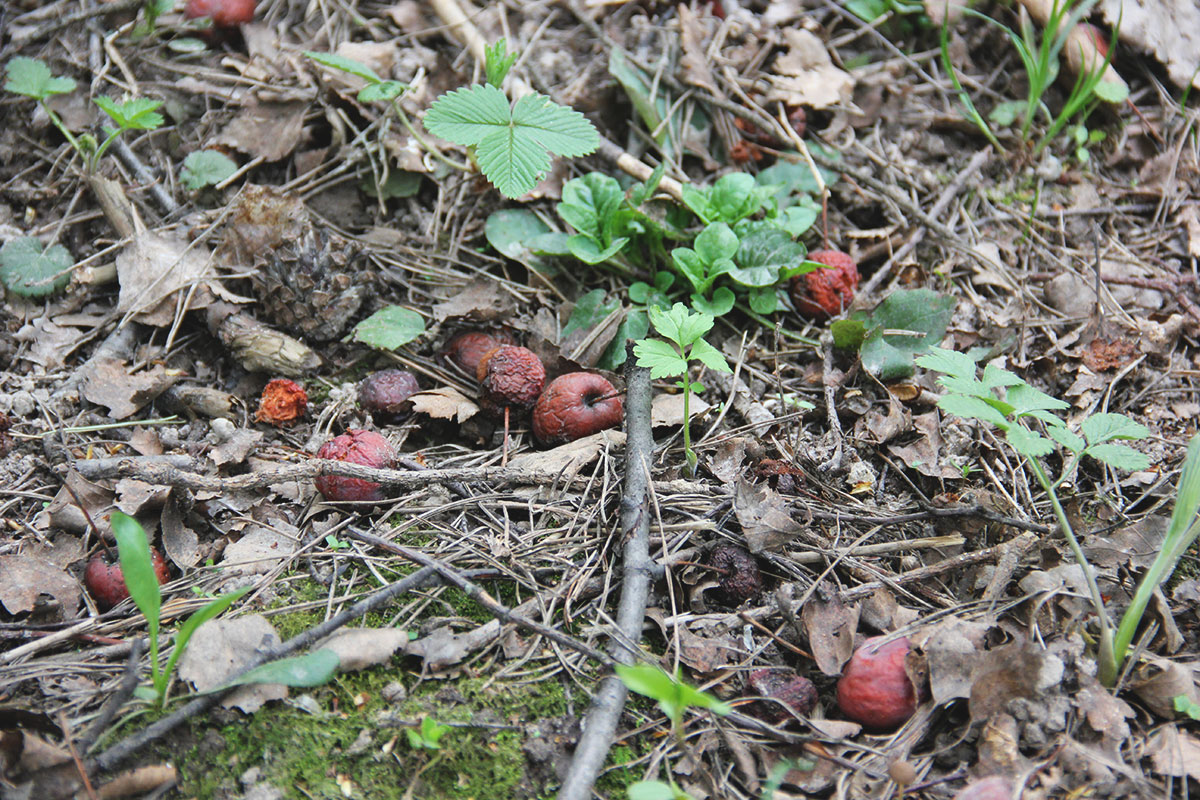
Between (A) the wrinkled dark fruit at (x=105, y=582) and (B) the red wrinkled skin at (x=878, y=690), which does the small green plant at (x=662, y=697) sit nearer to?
(B) the red wrinkled skin at (x=878, y=690)

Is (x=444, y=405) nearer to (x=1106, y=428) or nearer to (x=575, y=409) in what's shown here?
(x=575, y=409)

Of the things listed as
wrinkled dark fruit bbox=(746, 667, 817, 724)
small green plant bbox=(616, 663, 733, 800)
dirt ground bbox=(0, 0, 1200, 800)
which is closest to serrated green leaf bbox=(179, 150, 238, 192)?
dirt ground bbox=(0, 0, 1200, 800)

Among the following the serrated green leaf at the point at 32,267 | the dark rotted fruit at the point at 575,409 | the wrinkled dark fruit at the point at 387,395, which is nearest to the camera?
the dark rotted fruit at the point at 575,409

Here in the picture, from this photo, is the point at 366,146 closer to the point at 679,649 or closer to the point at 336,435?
the point at 336,435

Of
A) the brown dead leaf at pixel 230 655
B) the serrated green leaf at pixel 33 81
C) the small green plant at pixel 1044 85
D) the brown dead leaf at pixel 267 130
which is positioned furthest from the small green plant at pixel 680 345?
the serrated green leaf at pixel 33 81

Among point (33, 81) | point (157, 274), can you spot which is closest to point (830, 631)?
A: point (157, 274)
